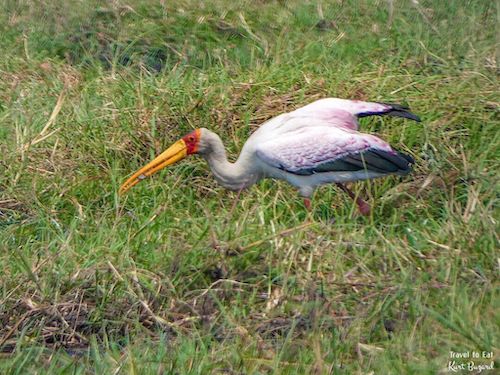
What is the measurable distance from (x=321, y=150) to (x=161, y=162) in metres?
0.85

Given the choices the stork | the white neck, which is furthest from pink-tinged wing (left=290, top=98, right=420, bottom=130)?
the white neck

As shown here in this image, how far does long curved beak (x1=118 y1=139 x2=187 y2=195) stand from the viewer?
6.46m

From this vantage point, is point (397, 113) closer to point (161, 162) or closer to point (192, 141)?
point (192, 141)

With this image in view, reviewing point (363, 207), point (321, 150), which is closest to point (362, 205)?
point (363, 207)

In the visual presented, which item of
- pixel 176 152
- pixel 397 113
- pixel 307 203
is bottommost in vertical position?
pixel 307 203

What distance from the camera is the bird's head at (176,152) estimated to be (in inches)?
253

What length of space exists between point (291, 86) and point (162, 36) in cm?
126

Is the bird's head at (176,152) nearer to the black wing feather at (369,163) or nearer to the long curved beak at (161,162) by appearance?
the long curved beak at (161,162)

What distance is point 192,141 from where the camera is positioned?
6.45 metres

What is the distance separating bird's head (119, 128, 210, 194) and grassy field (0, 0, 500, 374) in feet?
0.30

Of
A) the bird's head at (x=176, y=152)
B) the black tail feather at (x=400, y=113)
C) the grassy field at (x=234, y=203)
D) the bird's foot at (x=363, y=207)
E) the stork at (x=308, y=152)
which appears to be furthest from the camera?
the bird's head at (x=176, y=152)

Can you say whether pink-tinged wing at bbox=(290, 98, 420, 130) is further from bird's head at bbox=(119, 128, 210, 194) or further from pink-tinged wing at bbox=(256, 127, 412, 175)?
bird's head at bbox=(119, 128, 210, 194)

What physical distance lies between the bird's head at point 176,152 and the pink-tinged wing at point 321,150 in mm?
326

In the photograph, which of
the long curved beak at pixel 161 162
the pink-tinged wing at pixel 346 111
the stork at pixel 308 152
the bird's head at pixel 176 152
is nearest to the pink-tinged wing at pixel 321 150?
the stork at pixel 308 152
